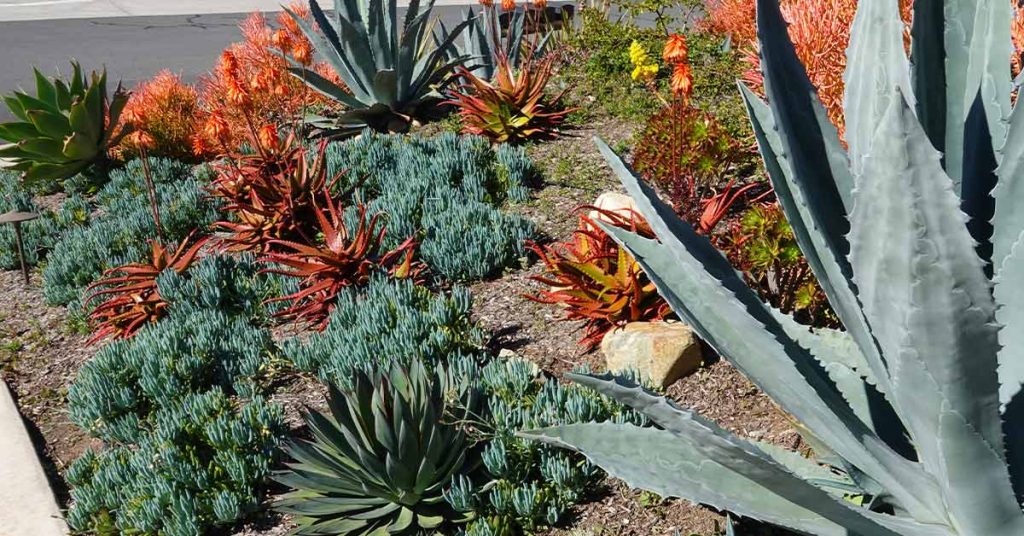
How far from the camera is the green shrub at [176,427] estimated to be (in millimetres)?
3680

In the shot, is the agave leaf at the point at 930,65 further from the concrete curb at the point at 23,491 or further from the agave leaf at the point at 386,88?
the agave leaf at the point at 386,88

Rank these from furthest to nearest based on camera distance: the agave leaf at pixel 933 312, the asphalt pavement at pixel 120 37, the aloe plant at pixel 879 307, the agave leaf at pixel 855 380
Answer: the asphalt pavement at pixel 120 37
the agave leaf at pixel 855 380
the aloe plant at pixel 879 307
the agave leaf at pixel 933 312

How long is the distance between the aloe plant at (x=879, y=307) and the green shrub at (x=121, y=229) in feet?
15.6

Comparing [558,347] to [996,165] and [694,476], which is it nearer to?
[694,476]

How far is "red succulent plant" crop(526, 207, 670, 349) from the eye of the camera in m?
4.33

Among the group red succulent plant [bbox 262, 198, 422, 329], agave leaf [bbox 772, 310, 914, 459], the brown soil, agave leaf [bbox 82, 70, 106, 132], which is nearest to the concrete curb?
the brown soil

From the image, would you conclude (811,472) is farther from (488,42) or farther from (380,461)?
(488,42)

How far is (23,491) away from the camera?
4.20m

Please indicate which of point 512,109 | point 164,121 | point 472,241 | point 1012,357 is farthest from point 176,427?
point 164,121

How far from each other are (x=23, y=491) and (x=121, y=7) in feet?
65.4

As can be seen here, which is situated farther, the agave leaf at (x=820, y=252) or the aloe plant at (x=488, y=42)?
the aloe plant at (x=488, y=42)

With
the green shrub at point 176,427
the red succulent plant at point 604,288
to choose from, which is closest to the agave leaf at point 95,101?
the green shrub at point 176,427

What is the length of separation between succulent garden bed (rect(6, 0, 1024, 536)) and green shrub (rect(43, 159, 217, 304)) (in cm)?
3

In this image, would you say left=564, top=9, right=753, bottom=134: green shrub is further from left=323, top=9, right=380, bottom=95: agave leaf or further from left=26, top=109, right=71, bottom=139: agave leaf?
left=26, top=109, right=71, bottom=139: agave leaf
